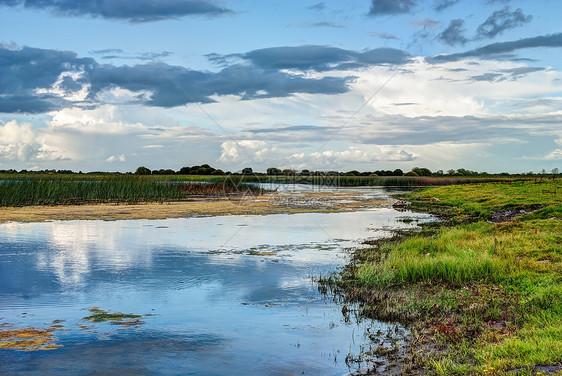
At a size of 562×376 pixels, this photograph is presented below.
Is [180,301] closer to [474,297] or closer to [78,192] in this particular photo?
[474,297]

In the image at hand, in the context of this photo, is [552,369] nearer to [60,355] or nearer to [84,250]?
[60,355]

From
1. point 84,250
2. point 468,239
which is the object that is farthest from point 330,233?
point 84,250

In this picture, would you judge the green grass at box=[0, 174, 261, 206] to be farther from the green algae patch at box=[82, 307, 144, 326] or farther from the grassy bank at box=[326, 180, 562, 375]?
the grassy bank at box=[326, 180, 562, 375]

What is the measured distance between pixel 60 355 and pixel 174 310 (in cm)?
296

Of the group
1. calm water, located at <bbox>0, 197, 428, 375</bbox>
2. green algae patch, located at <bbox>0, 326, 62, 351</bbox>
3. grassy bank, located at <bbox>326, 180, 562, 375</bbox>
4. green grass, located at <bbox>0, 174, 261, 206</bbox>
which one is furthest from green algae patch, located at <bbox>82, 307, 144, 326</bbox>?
green grass, located at <bbox>0, 174, 261, 206</bbox>

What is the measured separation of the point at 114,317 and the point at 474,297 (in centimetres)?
721

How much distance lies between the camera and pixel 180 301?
1116cm

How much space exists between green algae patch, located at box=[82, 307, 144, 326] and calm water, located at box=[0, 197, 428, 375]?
252 mm

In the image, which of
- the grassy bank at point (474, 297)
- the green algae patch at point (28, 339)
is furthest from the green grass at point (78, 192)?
the green algae patch at point (28, 339)

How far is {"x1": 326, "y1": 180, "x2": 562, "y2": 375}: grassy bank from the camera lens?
6.73m

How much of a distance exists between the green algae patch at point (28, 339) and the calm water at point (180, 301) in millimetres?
208

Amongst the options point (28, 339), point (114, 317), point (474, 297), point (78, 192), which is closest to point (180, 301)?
point (114, 317)

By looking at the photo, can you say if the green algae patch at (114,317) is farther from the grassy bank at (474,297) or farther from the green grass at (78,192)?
the green grass at (78,192)

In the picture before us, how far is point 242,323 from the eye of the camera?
377 inches
